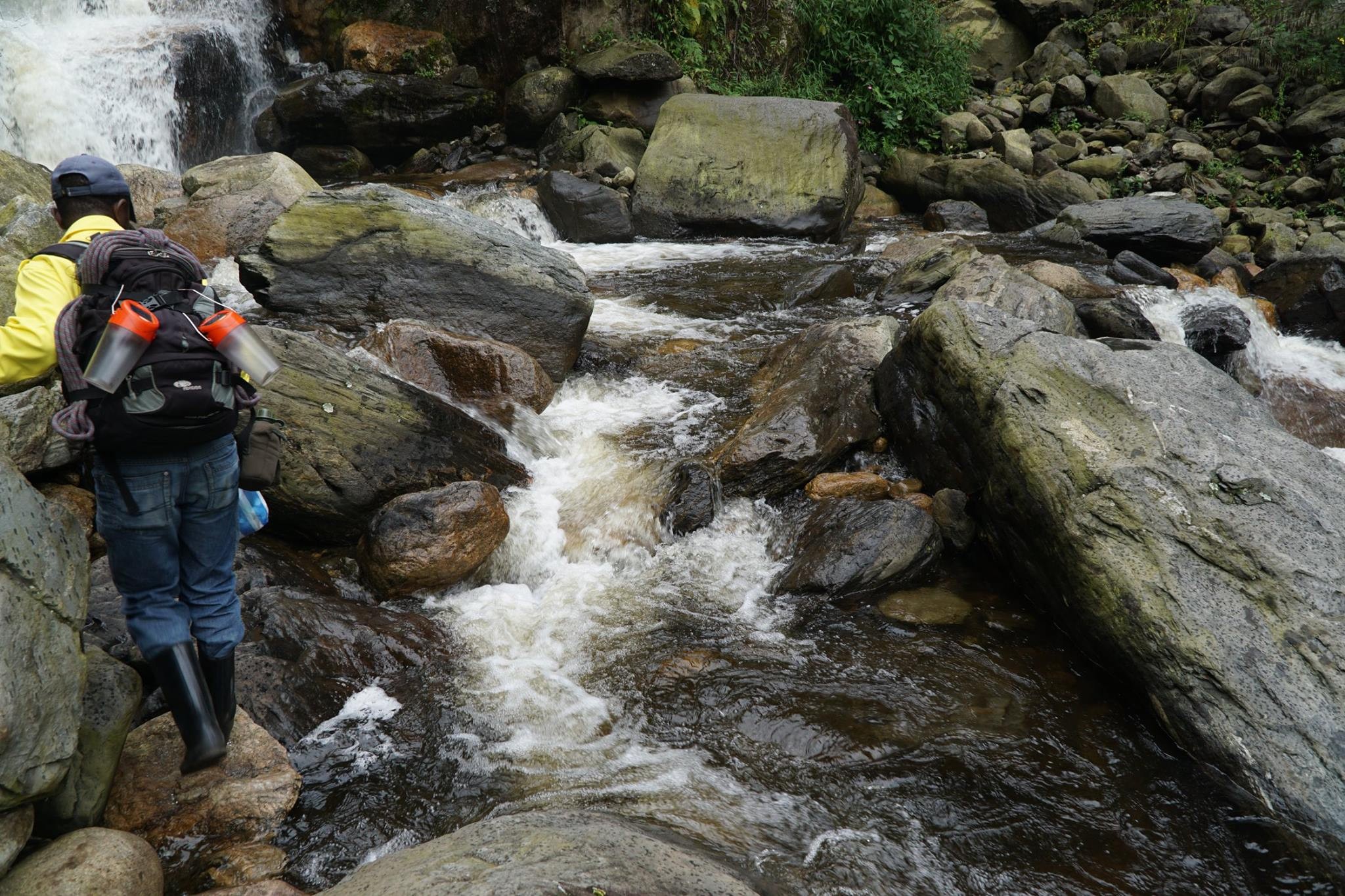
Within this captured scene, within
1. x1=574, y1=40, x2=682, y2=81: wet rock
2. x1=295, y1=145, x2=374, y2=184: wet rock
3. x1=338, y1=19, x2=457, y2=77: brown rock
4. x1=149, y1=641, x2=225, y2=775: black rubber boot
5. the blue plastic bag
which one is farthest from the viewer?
x1=338, y1=19, x2=457, y2=77: brown rock

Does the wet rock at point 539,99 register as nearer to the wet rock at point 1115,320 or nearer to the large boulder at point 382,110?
the large boulder at point 382,110

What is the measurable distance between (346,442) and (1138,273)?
30.1 feet

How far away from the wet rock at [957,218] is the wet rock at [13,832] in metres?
13.3

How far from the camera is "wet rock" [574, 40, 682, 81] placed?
49.4 ft

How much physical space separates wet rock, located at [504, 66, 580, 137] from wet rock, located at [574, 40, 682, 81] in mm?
396

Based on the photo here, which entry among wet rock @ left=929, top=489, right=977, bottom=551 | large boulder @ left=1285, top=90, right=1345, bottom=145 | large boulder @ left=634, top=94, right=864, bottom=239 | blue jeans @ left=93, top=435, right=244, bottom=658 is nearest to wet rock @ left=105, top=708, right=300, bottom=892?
blue jeans @ left=93, top=435, right=244, bottom=658

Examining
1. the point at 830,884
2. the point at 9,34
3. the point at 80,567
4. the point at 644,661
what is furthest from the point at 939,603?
the point at 9,34

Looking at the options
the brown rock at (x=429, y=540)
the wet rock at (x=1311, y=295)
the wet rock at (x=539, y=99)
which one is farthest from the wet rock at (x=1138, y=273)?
the wet rock at (x=539, y=99)

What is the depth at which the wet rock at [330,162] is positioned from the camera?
14.3 metres

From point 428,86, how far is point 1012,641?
1389cm

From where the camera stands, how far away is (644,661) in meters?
4.64

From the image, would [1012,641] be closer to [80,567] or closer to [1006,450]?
[1006,450]

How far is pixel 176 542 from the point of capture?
3.14 m

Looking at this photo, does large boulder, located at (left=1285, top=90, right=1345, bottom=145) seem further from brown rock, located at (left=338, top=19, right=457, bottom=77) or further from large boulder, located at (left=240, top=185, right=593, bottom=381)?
brown rock, located at (left=338, top=19, right=457, bottom=77)
